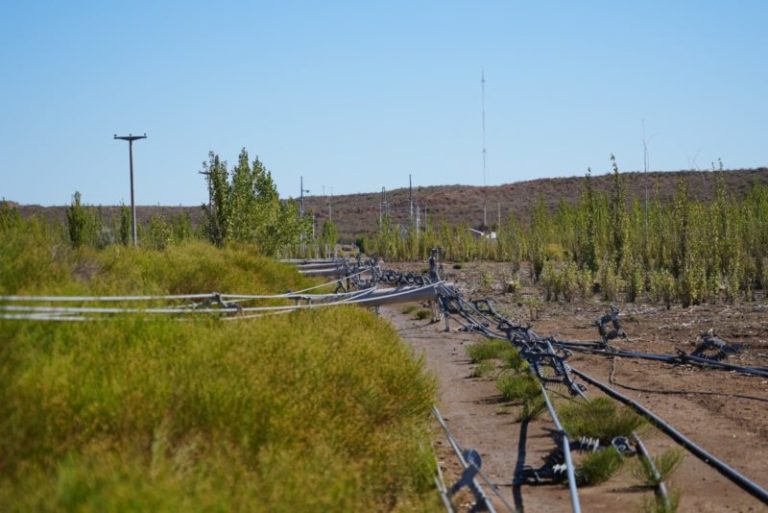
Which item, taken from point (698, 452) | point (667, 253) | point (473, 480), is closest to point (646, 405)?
point (698, 452)

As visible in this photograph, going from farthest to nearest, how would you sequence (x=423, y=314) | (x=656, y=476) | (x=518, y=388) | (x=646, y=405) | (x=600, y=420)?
(x=423, y=314) → (x=518, y=388) → (x=646, y=405) → (x=600, y=420) → (x=656, y=476)

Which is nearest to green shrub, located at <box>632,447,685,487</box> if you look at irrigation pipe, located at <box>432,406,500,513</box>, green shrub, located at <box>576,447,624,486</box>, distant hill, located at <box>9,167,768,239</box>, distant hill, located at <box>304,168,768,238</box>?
green shrub, located at <box>576,447,624,486</box>

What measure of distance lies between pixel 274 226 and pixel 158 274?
63.9 ft

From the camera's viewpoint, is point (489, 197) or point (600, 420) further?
point (489, 197)

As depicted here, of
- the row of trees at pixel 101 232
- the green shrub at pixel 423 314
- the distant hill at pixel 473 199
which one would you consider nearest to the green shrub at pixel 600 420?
the green shrub at pixel 423 314

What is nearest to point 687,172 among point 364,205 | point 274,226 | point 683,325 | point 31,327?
point 364,205

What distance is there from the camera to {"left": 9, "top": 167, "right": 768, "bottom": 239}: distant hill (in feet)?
306

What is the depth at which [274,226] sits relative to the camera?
113 ft

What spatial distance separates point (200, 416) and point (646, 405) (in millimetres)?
7844

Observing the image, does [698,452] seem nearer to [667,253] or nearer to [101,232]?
[667,253]

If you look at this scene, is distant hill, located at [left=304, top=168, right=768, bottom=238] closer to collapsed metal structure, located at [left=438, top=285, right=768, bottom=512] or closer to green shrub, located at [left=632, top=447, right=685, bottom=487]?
collapsed metal structure, located at [left=438, top=285, right=768, bottom=512]

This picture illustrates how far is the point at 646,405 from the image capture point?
1334 cm

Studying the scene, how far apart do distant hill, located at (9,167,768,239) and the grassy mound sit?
257ft

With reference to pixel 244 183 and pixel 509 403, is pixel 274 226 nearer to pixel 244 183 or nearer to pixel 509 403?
pixel 244 183
